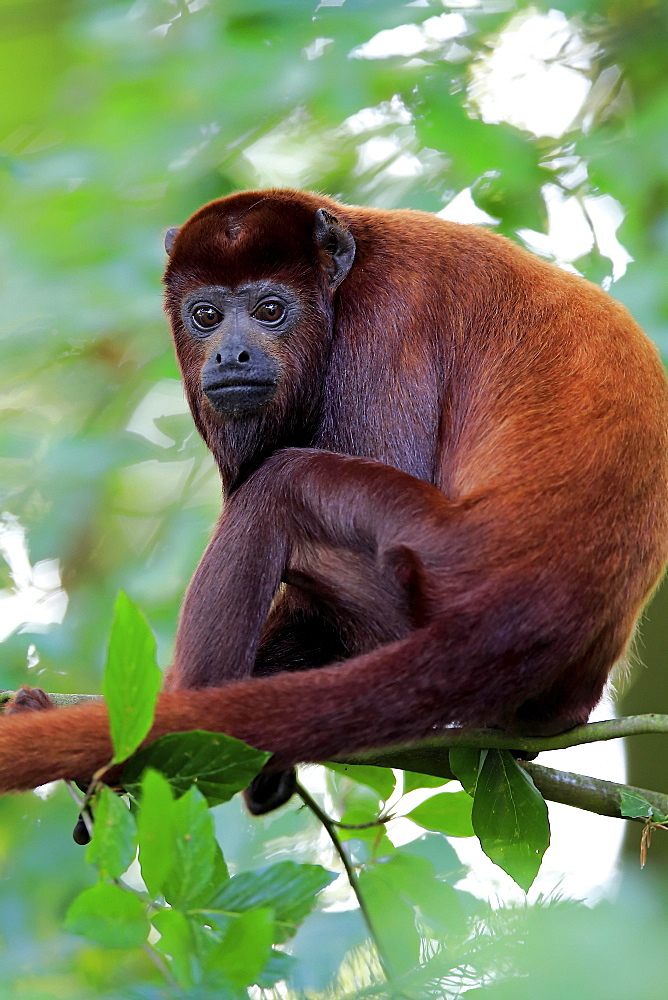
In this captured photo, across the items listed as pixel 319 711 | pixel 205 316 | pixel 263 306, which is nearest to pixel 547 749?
pixel 319 711

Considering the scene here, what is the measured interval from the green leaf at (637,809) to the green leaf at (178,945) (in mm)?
1379

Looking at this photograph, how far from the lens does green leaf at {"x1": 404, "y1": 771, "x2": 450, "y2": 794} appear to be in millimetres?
2951

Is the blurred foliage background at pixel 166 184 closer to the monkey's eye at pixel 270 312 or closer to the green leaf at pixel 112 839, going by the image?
the monkey's eye at pixel 270 312

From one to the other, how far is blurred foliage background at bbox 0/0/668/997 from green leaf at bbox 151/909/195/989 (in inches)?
105

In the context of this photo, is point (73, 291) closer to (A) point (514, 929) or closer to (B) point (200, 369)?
(B) point (200, 369)

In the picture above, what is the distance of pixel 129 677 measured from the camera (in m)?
1.52

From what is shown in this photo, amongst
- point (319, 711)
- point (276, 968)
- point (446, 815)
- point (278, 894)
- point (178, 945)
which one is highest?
point (178, 945)

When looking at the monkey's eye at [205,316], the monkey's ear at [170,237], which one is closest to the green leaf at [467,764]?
the monkey's eye at [205,316]

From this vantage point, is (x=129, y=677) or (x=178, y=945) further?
(x=129, y=677)

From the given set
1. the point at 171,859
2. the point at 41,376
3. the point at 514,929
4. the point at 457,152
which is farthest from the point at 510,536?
the point at 41,376

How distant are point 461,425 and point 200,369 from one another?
3.25 feet

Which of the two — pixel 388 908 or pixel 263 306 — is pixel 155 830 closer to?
pixel 388 908

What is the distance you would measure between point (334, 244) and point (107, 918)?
2430 millimetres

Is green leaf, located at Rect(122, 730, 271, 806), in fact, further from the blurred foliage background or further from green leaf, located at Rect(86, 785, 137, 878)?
the blurred foliage background
